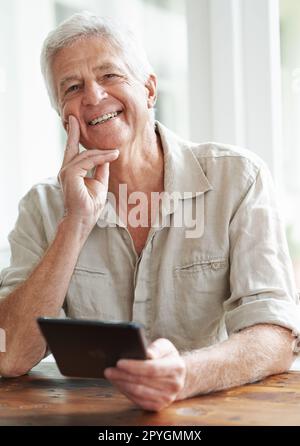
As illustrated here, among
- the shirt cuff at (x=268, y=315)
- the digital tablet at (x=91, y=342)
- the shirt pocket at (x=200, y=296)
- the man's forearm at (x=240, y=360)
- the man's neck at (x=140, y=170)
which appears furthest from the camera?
the man's neck at (x=140, y=170)

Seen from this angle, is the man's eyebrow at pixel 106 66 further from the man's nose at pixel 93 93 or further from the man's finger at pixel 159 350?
the man's finger at pixel 159 350

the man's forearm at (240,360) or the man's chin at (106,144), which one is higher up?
the man's chin at (106,144)

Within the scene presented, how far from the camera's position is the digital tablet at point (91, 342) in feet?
4.26

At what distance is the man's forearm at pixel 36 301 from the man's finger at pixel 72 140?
0.84 feet

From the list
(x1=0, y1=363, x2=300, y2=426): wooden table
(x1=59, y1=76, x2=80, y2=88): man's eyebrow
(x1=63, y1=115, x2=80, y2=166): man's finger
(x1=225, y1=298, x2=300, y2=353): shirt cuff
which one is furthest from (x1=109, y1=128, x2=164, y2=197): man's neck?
(x1=0, y1=363, x2=300, y2=426): wooden table

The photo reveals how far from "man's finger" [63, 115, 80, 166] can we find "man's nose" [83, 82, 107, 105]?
6cm

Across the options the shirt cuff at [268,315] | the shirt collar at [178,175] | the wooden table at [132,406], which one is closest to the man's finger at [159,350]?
the wooden table at [132,406]

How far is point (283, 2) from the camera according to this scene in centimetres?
256

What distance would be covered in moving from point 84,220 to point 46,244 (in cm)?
21

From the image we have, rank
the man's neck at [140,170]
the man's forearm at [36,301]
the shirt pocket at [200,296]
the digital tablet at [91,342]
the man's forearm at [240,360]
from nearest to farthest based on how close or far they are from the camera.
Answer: the digital tablet at [91,342] < the man's forearm at [240,360] < the man's forearm at [36,301] < the shirt pocket at [200,296] < the man's neck at [140,170]

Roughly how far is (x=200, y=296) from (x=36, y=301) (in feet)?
1.39
